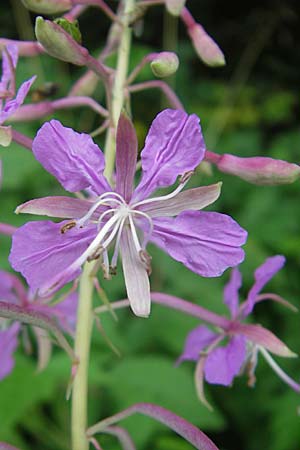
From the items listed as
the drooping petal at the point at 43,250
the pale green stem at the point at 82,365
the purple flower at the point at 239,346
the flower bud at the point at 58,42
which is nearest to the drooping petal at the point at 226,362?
the purple flower at the point at 239,346

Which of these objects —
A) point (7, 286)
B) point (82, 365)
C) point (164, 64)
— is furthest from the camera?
point (7, 286)

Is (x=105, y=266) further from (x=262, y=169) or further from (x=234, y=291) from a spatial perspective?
(x=234, y=291)

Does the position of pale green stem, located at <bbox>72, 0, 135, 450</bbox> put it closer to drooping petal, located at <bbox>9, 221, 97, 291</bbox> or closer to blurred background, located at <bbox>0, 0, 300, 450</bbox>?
drooping petal, located at <bbox>9, 221, 97, 291</bbox>

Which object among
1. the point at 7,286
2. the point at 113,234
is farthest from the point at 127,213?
the point at 7,286

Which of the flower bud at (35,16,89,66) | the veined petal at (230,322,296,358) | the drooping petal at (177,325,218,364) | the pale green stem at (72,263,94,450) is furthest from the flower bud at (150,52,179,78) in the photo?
the drooping petal at (177,325,218,364)

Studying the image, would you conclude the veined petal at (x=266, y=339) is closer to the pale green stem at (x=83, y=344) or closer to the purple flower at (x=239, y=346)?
the purple flower at (x=239, y=346)
